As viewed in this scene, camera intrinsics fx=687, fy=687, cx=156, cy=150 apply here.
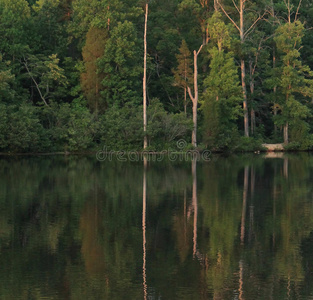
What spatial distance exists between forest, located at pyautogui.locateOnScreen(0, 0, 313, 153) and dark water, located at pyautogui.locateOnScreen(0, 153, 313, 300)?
58.8 feet

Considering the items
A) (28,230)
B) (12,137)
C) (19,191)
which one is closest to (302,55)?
(12,137)

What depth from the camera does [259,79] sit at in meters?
57.0

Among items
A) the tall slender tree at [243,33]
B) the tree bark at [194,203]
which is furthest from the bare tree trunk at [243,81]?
the tree bark at [194,203]

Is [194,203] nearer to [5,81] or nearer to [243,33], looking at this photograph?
[5,81]

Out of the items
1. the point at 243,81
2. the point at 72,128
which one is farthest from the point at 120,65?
the point at 243,81

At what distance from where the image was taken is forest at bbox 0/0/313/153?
45312 mm

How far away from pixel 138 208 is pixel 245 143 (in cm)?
2959

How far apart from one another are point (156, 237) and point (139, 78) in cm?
3992

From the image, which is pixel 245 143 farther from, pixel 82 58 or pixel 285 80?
pixel 82 58

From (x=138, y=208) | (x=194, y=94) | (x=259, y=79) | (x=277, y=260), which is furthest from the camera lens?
(x=259, y=79)

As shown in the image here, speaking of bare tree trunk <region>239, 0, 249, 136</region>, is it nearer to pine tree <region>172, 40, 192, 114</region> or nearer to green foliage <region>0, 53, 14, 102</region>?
pine tree <region>172, 40, 192, 114</region>

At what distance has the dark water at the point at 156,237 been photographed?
1079 centimetres

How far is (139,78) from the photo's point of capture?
177ft
